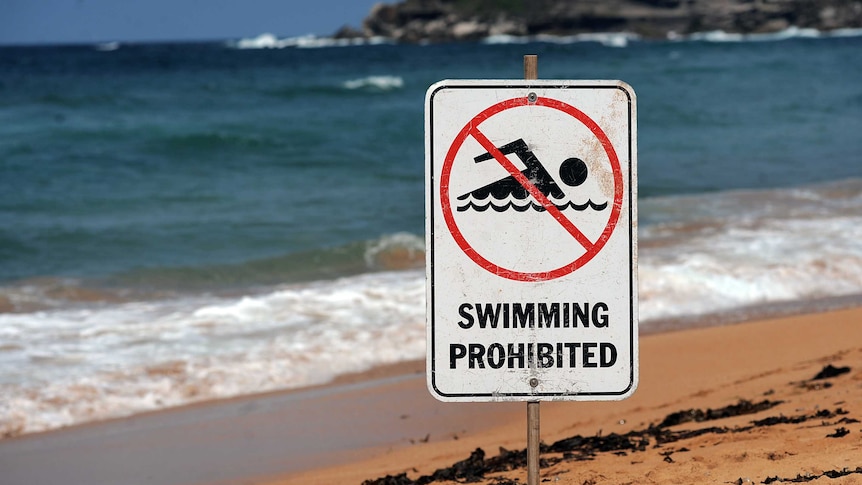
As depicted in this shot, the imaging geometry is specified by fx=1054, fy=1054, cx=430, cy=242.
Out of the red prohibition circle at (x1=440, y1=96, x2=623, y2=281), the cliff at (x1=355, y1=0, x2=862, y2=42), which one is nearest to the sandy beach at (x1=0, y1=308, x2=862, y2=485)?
the red prohibition circle at (x1=440, y1=96, x2=623, y2=281)

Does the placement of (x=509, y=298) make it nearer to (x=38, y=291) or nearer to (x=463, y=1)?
(x=38, y=291)

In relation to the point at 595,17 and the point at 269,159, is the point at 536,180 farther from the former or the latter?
the point at 595,17

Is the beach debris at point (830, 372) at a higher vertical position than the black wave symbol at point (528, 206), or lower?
lower

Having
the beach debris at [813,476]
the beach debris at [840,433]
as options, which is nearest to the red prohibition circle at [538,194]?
the beach debris at [813,476]

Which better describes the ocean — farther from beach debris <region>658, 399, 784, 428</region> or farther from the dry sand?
beach debris <region>658, 399, 784, 428</region>

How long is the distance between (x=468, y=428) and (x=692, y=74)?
140 feet

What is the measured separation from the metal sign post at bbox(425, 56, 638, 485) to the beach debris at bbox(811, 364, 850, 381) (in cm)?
348

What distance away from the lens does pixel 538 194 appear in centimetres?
278

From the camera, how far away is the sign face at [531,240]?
9.12ft

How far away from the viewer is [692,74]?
46344mm

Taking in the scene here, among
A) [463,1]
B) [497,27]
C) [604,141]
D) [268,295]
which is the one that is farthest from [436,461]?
[463,1]

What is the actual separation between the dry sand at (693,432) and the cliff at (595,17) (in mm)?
113367

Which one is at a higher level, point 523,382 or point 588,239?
point 588,239

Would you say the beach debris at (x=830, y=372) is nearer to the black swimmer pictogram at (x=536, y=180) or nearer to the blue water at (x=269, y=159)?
the black swimmer pictogram at (x=536, y=180)
